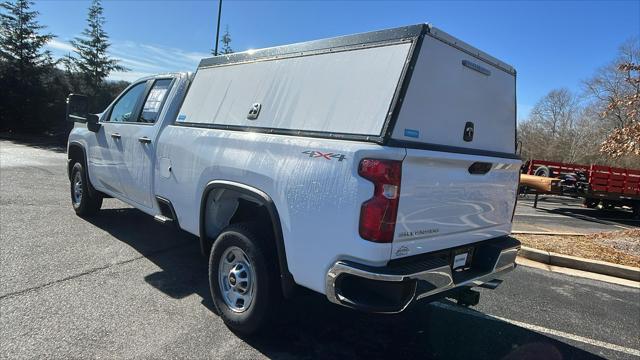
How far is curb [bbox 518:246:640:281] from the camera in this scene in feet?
20.8

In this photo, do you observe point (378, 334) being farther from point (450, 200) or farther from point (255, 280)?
point (450, 200)

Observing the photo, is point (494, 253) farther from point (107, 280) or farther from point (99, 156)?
point (99, 156)

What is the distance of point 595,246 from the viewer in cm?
775

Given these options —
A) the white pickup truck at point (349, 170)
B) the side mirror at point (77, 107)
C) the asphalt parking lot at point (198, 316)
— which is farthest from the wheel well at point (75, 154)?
the white pickup truck at point (349, 170)

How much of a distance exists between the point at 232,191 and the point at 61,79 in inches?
1067

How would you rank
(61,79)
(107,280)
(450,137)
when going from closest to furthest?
(450,137) < (107,280) < (61,79)

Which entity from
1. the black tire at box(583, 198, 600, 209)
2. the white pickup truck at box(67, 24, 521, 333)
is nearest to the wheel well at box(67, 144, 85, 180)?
the white pickup truck at box(67, 24, 521, 333)

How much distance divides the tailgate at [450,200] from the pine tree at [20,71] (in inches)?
1053

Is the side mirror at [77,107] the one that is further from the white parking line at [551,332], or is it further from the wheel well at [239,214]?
the white parking line at [551,332]

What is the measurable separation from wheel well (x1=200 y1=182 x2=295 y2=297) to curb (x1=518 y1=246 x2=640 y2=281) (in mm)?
4859

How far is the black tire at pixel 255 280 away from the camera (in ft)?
10.6

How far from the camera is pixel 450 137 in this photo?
10.6 ft

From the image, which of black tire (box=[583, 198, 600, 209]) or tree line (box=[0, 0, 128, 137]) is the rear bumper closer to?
black tire (box=[583, 198, 600, 209])

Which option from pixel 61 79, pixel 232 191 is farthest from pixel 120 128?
pixel 61 79
